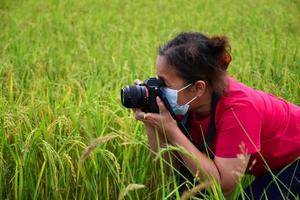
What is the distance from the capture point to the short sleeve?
1.73 meters

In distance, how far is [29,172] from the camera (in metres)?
1.95

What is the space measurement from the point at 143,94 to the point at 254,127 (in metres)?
0.41

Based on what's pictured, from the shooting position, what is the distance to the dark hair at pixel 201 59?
70.8 inches

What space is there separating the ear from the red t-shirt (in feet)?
0.24

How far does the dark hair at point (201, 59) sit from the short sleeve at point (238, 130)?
0.32 ft

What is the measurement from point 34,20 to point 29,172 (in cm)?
424

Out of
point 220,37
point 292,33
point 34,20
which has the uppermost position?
point 220,37

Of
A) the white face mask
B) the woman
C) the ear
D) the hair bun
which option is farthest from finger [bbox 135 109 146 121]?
the hair bun

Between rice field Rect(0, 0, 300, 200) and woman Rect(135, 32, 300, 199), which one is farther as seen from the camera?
rice field Rect(0, 0, 300, 200)

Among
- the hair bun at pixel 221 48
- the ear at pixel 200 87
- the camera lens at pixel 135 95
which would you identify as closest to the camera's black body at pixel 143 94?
the camera lens at pixel 135 95

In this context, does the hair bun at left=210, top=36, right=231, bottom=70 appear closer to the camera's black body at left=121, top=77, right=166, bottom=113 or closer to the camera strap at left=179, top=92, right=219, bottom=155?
the camera strap at left=179, top=92, right=219, bottom=155

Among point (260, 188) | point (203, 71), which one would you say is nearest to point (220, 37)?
point (203, 71)

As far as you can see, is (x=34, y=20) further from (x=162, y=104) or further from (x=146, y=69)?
(x=162, y=104)

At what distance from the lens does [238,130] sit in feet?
5.69
